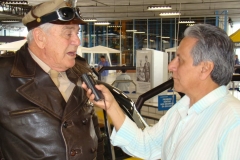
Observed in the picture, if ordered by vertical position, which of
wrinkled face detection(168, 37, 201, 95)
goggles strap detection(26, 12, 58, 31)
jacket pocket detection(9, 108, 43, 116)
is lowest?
jacket pocket detection(9, 108, 43, 116)

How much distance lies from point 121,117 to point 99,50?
733 inches

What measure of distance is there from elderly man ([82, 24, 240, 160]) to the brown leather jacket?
0.77 ft

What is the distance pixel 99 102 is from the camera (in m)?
1.60

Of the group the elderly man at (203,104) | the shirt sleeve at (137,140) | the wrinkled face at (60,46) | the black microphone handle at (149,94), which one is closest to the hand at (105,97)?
the elderly man at (203,104)

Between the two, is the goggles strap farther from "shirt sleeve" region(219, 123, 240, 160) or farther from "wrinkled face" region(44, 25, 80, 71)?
"shirt sleeve" region(219, 123, 240, 160)

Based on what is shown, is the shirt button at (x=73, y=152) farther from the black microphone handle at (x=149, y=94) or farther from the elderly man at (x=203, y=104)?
the black microphone handle at (x=149, y=94)

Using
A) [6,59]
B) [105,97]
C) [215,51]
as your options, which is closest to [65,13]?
[6,59]

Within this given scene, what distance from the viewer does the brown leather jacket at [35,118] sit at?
1.66m

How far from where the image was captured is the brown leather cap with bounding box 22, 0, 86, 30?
1.75m

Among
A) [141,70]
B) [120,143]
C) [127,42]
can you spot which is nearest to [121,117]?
[120,143]

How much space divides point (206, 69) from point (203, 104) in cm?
16

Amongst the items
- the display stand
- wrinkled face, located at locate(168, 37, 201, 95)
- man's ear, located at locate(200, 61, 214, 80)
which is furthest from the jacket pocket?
the display stand

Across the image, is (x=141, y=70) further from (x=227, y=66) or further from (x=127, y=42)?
(x=127, y=42)

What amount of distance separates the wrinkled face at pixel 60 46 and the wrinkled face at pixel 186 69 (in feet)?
1.91
